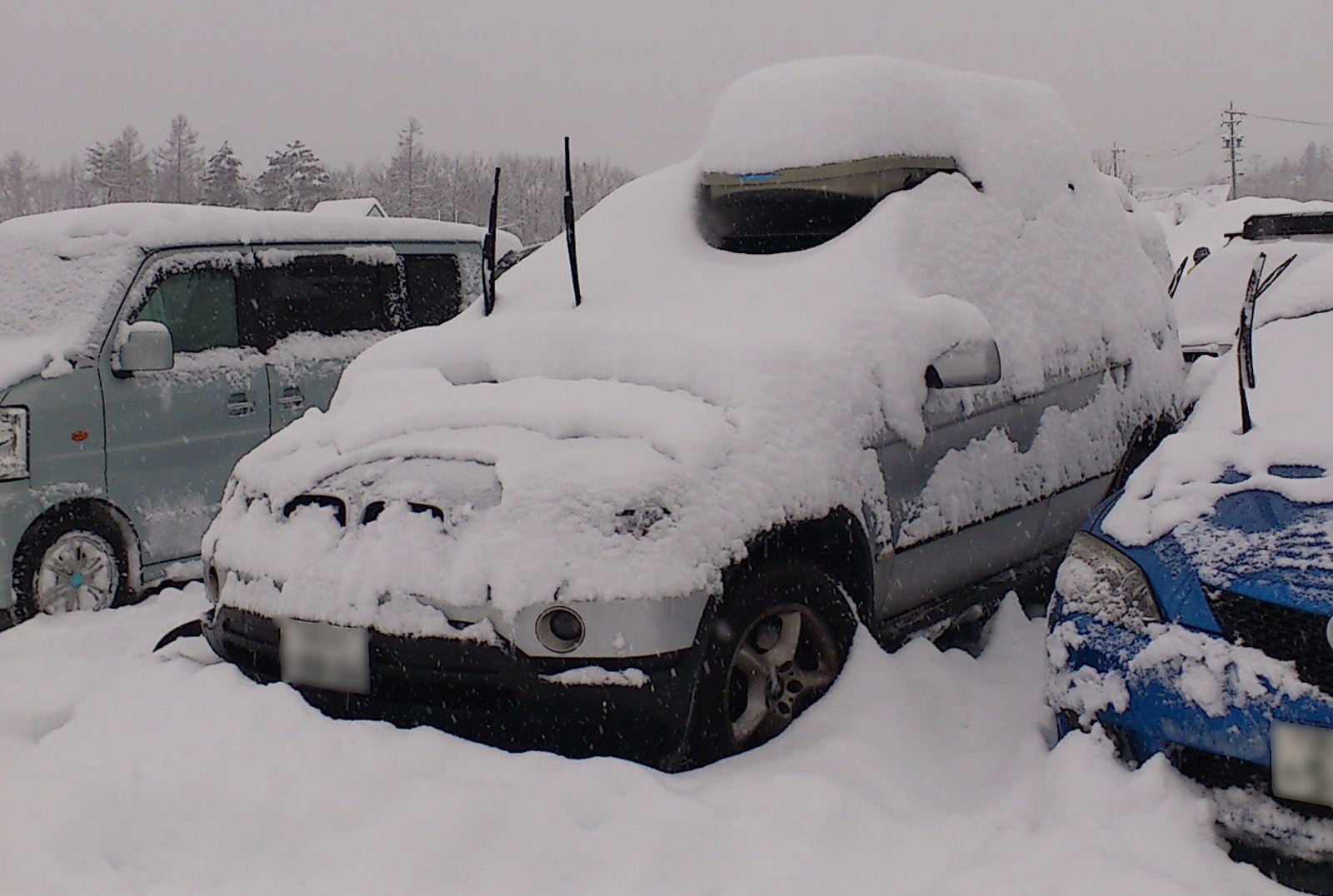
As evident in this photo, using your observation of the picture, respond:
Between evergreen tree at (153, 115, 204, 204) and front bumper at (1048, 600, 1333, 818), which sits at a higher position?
evergreen tree at (153, 115, 204, 204)

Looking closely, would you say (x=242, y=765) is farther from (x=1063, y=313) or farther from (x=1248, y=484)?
(x=1063, y=313)

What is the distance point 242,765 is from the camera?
276 centimetres

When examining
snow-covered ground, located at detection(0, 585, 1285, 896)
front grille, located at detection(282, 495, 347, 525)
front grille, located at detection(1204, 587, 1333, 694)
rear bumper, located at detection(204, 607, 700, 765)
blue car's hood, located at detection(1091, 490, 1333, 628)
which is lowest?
snow-covered ground, located at detection(0, 585, 1285, 896)

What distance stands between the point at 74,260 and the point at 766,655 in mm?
4068

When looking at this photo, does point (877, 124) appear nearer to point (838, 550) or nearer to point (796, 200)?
point (796, 200)

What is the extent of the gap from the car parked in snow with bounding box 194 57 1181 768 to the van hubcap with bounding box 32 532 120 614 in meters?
1.90

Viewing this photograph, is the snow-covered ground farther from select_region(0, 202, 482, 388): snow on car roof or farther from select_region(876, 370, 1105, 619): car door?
select_region(0, 202, 482, 388): snow on car roof

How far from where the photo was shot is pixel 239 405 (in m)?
5.77

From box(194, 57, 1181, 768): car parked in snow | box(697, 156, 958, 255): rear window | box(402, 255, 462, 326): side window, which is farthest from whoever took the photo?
box(402, 255, 462, 326): side window

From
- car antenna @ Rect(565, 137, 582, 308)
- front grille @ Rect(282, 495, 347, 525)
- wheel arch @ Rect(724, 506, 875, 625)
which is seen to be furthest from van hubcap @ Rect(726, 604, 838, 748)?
car antenna @ Rect(565, 137, 582, 308)

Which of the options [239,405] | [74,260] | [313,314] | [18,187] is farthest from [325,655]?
[18,187]

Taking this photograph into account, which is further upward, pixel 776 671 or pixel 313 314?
pixel 313 314

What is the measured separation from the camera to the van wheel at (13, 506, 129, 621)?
4.98 meters

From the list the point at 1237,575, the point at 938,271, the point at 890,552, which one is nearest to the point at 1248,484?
the point at 1237,575
